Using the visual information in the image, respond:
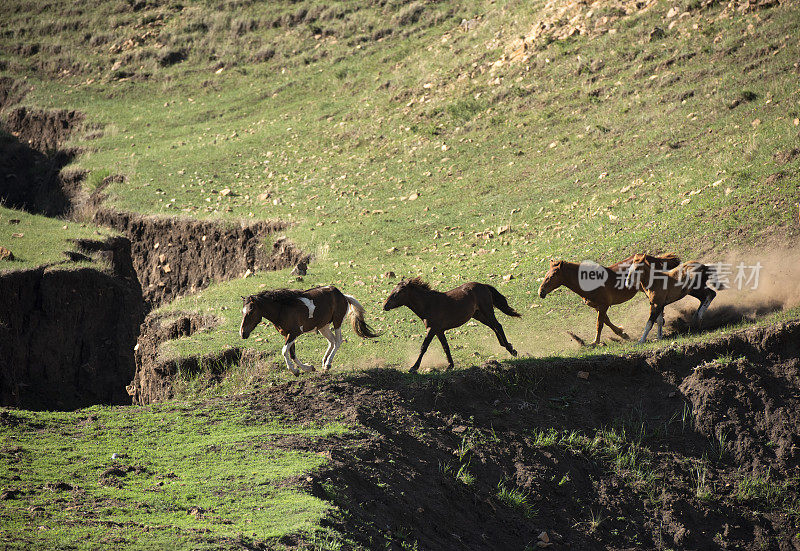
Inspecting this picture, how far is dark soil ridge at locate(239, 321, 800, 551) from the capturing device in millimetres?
9523

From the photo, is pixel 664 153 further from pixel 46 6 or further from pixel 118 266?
pixel 46 6

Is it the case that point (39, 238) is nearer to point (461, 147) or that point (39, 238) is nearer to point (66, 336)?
point (66, 336)

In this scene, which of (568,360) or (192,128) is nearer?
(568,360)

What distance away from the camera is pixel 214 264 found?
83.0ft

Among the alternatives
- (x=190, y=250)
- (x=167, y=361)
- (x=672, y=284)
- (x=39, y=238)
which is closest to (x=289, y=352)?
(x=167, y=361)

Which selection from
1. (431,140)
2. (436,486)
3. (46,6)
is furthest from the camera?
(46,6)

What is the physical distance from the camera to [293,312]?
13.5 metres

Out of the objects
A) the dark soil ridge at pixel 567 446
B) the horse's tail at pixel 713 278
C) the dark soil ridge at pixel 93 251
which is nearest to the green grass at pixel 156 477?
the dark soil ridge at pixel 567 446

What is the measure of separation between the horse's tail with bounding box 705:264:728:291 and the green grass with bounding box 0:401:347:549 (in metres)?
8.18

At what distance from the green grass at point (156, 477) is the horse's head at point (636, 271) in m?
6.92

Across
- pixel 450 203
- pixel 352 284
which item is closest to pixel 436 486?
pixel 352 284

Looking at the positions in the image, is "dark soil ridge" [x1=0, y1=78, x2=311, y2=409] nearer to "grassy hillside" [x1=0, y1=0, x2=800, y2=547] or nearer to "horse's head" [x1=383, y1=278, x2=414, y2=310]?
"grassy hillside" [x1=0, y1=0, x2=800, y2=547]

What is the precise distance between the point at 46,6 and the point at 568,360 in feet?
156

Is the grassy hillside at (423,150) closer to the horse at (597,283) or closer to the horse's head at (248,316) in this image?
the horse at (597,283)
